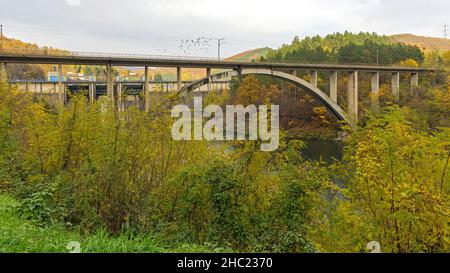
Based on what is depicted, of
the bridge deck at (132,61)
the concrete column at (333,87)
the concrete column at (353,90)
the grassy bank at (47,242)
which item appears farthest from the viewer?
the concrete column at (353,90)

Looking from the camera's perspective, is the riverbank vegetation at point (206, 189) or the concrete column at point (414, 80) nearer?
the riverbank vegetation at point (206, 189)

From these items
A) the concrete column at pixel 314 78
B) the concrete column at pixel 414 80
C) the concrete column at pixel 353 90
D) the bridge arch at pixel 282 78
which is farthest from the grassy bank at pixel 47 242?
the concrete column at pixel 414 80

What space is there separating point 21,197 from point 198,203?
2921mm

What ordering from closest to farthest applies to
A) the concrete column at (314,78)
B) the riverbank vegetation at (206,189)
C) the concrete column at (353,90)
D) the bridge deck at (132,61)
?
the riverbank vegetation at (206,189), the bridge deck at (132,61), the concrete column at (314,78), the concrete column at (353,90)

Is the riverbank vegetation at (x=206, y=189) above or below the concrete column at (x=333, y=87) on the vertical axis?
below

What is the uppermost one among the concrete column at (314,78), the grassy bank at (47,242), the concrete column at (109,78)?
the concrete column at (314,78)

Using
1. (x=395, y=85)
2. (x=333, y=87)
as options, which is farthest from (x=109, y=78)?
(x=395, y=85)

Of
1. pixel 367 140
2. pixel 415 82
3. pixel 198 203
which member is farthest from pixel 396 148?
pixel 415 82

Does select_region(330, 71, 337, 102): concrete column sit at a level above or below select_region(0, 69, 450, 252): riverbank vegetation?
above

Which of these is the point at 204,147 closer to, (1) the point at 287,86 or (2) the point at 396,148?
(2) the point at 396,148

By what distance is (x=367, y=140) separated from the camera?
7.66 m

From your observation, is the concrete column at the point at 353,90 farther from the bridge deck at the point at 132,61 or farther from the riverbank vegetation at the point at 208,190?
the riverbank vegetation at the point at 208,190

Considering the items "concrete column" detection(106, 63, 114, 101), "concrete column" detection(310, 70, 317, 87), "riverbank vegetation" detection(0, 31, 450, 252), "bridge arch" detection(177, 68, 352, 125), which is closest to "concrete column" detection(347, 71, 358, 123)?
"bridge arch" detection(177, 68, 352, 125)

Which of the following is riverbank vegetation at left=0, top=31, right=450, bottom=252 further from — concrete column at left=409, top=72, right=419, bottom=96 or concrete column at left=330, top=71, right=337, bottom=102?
concrete column at left=409, top=72, right=419, bottom=96
